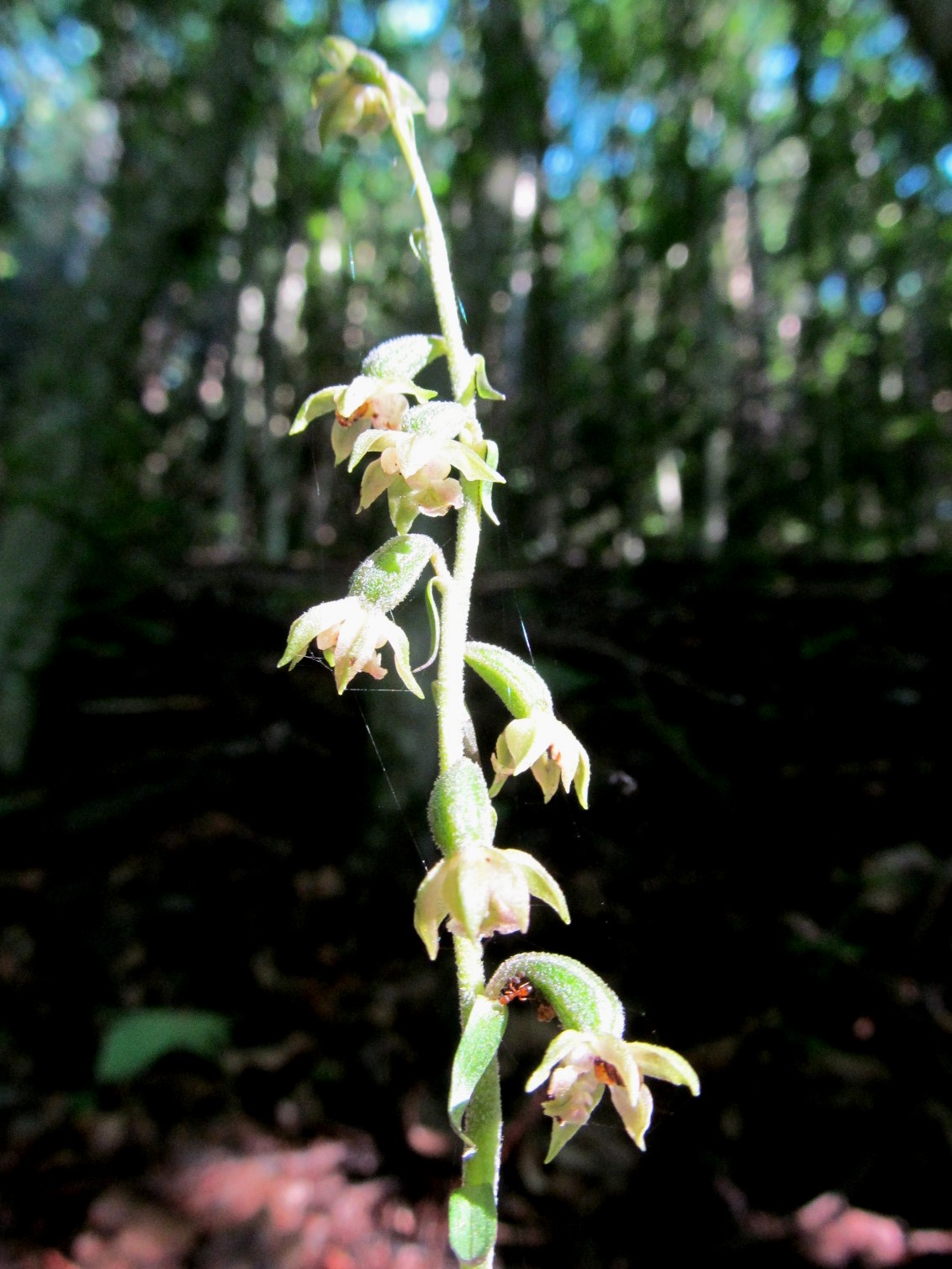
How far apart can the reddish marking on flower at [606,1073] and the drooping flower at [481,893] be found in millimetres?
167

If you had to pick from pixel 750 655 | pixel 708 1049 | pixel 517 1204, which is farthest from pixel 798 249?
pixel 517 1204

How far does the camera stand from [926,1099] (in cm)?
181

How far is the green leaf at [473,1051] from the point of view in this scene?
2.43ft

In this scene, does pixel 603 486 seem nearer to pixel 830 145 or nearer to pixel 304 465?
pixel 304 465

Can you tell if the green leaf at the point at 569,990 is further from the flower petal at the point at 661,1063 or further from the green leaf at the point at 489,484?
the green leaf at the point at 489,484

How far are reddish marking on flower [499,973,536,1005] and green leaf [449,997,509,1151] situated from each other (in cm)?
3

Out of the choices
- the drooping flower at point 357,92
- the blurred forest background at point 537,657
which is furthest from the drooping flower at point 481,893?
the drooping flower at point 357,92

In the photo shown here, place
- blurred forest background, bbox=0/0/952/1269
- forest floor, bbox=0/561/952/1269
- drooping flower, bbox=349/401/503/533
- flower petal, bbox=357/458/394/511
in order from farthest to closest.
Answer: blurred forest background, bbox=0/0/952/1269 < forest floor, bbox=0/561/952/1269 < flower petal, bbox=357/458/394/511 < drooping flower, bbox=349/401/503/533

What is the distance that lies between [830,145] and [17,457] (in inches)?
245

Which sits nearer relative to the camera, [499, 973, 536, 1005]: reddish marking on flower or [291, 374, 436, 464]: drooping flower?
[499, 973, 536, 1005]: reddish marking on flower

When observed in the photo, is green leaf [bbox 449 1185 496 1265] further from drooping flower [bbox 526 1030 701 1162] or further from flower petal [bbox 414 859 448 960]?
flower petal [bbox 414 859 448 960]

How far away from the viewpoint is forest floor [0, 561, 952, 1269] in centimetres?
172

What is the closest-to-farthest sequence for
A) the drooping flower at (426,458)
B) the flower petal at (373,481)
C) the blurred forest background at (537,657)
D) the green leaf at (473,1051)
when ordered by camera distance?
the green leaf at (473,1051), the drooping flower at (426,458), the flower petal at (373,481), the blurred forest background at (537,657)

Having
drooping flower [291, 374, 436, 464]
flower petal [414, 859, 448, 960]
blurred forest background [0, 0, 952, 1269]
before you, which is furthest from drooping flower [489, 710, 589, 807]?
blurred forest background [0, 0, 952, 1269]
